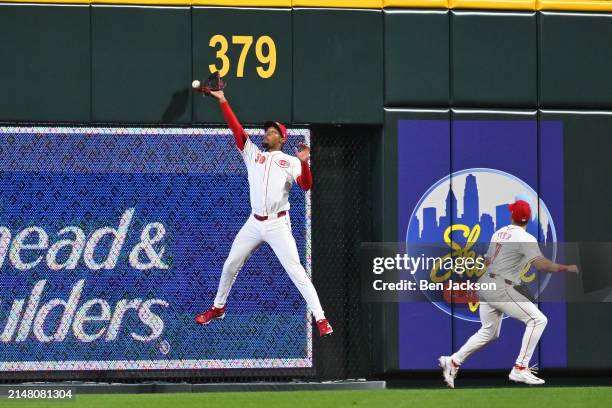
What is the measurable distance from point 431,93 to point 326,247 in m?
2.08

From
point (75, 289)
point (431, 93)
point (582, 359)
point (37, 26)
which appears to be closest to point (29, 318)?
point (75, 289)

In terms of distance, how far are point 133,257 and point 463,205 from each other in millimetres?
3693

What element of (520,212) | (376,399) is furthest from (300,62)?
(376,399)

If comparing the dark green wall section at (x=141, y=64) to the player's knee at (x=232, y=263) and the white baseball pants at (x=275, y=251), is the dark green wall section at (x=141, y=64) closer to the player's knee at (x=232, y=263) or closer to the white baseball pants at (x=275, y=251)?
the white baseball pants at (x=275, y=251)

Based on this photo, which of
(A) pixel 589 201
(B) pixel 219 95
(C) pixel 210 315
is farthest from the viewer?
(A) pixel 589 201

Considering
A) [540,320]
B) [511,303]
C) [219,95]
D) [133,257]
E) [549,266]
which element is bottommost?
[540,320]

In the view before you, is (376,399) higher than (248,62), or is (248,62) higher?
(248,62)

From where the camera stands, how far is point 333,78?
14.3m

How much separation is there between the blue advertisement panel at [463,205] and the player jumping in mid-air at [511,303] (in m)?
0.34

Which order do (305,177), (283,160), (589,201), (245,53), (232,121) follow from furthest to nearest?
(589,201) → (245,53) → (283,160) → (232,121) → (305,177)

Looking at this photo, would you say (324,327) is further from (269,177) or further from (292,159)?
(292,159)

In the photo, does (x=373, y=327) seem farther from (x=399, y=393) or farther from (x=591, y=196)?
(x=591, y=196)

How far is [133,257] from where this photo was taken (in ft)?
45.9

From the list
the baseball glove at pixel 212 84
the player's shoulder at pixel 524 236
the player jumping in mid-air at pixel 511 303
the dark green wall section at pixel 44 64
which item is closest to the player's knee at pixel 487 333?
the player jumping in mid-air at pixel 511 303
